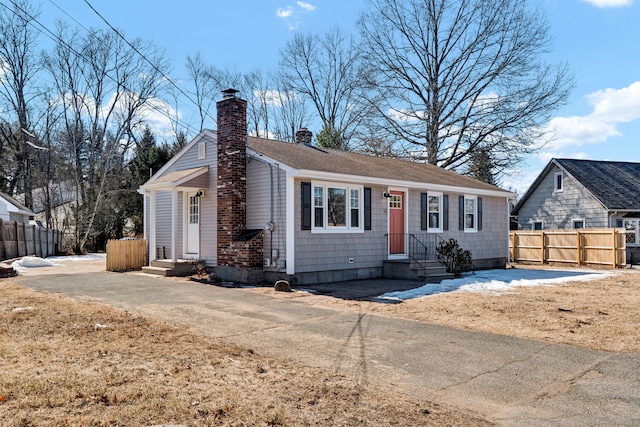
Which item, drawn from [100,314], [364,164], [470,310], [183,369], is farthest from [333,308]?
[364,164]

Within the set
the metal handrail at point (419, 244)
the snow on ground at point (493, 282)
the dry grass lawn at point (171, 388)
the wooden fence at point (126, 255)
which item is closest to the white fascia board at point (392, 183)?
the metal handrail at point (419, 244)

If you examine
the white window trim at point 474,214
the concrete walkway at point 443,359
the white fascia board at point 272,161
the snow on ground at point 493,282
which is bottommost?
the snow on ground at point 493,282

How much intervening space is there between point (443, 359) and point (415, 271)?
864 cm

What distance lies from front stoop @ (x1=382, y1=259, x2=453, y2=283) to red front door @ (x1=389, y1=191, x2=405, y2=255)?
657 millimetres

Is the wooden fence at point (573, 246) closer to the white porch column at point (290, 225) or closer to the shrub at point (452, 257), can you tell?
the shrub at point (452, 257)

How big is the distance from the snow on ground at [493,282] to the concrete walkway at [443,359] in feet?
9.43

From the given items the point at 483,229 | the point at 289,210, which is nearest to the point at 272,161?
the point at 289,210

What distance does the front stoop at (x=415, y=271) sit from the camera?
14.4m

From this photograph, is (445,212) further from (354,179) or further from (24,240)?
(24,240)

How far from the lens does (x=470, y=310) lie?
30.2ft

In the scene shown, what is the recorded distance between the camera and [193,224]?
51.1 feet

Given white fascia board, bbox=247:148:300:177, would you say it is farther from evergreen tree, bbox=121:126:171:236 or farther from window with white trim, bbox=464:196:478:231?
evergreen tree, bbox=121:126:171:236

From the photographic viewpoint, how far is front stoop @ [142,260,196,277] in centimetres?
1460

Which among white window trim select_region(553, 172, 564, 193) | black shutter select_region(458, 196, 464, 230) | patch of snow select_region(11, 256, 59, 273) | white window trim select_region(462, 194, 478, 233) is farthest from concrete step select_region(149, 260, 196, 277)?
white window trim select_region(553, 172, 564, 193)
